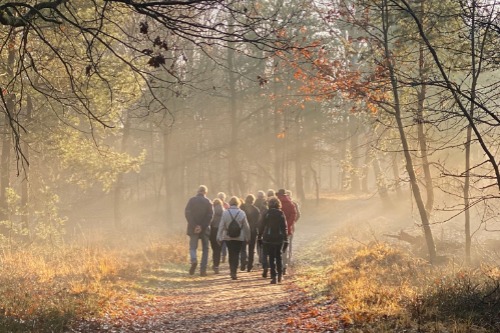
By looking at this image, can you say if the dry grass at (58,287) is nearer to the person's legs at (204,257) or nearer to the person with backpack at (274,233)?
the person's legs at (204,257)

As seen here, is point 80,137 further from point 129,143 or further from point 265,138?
point 129,143

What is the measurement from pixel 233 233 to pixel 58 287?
4.49m

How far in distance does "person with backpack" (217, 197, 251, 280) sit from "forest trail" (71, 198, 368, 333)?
541 mm

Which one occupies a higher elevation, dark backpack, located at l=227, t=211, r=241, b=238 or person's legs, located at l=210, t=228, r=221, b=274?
dark backpack, located at l=227, t=211, r=241, b=238

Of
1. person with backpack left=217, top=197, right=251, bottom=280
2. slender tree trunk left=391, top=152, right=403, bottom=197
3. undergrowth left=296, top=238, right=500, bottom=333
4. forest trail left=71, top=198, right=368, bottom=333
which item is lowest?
forest trail left=71, top=198, right=368, bottom=333

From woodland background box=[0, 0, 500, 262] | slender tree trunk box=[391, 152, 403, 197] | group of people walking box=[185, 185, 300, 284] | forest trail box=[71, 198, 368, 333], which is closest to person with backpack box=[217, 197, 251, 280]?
group of people walking box=[185, 185, 300, 284]

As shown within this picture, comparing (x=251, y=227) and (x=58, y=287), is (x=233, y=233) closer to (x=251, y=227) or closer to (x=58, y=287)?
(x=251, y=227)

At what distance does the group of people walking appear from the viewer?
430 inches

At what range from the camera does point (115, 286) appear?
9391 mm

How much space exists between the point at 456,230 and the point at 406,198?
11045 millimetres

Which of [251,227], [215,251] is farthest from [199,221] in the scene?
[251,227]

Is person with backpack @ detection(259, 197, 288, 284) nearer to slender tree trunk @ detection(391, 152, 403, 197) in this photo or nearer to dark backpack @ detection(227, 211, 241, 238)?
dark backpack @ detection(227, 211, 241, 238)

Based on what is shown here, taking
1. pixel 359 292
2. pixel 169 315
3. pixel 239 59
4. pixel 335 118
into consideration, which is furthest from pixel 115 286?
pixel 335 118

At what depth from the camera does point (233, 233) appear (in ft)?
37.9
